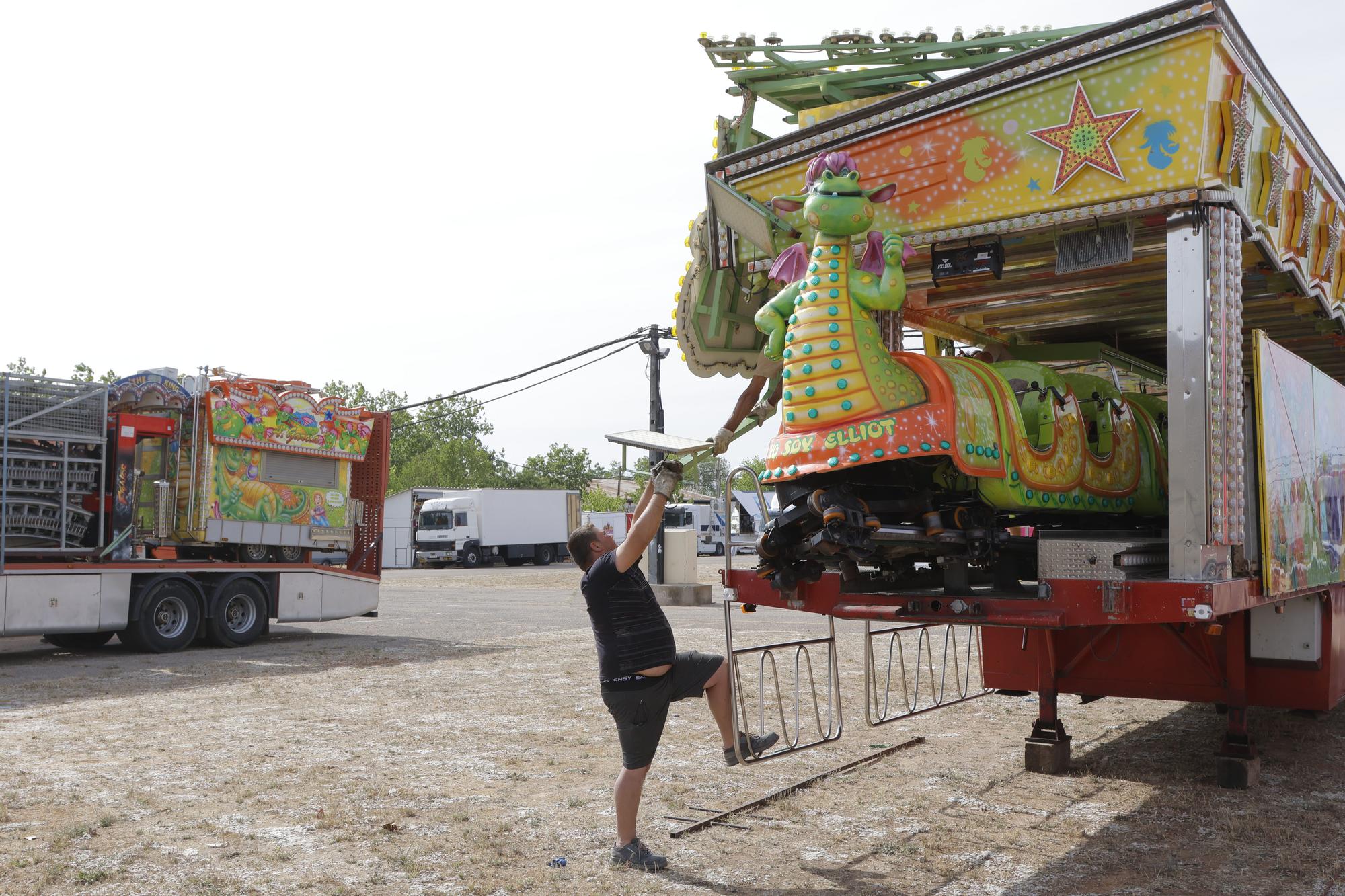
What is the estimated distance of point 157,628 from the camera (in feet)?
47.4

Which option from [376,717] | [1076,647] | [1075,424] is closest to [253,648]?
[376,717]

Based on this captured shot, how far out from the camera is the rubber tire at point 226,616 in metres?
15.0

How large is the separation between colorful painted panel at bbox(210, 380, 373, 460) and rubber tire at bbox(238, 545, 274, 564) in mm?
1369

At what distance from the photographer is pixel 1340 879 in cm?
509

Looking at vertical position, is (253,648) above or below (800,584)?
below

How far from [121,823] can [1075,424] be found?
5.38 meters

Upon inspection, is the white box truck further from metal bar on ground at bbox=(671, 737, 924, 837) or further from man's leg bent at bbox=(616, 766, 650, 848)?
man's leg bent at bbox=(616, 766, 650, 848)

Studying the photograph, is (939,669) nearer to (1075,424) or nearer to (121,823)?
(1075,424)

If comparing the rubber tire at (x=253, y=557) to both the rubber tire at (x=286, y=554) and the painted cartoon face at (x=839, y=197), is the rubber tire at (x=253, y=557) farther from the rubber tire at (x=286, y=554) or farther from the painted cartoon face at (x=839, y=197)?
the painted cartoon face at (x=839, y=197)

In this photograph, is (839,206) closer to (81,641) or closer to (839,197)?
(839,197)

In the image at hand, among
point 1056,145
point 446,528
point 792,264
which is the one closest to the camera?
point 1056,145

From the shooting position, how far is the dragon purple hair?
563 centimetres

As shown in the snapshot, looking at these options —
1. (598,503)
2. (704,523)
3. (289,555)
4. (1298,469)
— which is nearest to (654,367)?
(289,555)

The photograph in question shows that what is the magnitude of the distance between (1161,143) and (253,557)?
13434 mm
